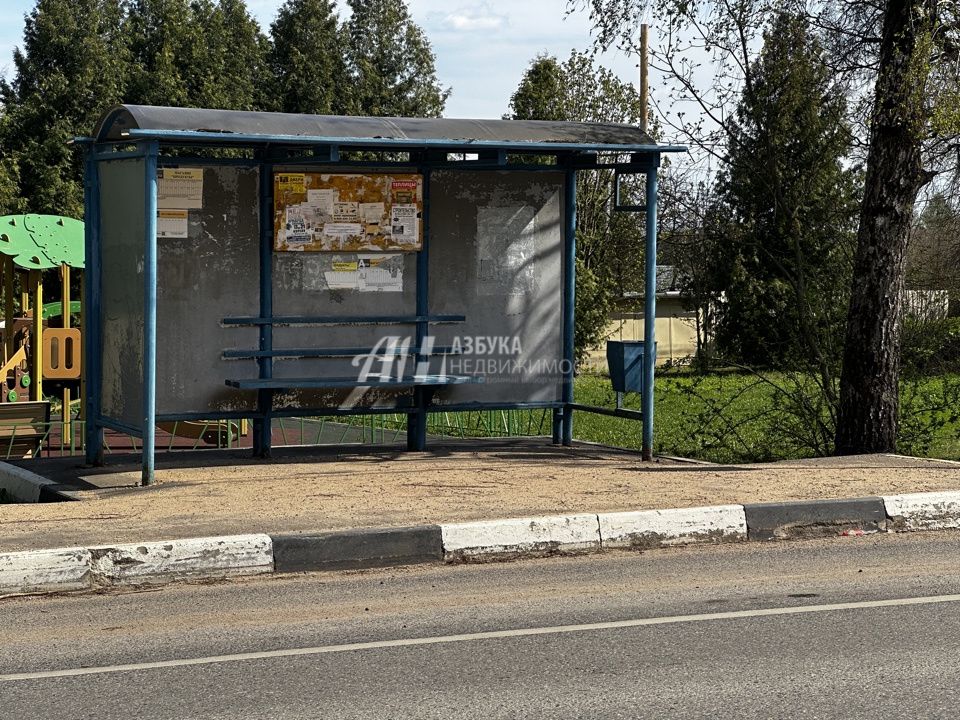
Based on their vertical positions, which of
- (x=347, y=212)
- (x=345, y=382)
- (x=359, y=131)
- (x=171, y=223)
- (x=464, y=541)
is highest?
(x=359, y=131)

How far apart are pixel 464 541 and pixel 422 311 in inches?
165

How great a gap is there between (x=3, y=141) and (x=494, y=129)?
34132 millimetres

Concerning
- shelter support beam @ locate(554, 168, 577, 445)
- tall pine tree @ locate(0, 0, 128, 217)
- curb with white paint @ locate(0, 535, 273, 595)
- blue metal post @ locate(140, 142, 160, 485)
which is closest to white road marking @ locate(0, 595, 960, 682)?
curb with white paint @ locate(0, 535, 273, 595)

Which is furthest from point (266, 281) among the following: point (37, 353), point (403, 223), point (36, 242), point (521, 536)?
point (36, 242)

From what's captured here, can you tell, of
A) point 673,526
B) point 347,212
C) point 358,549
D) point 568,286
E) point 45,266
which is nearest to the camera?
point 358,549

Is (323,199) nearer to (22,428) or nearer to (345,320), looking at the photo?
(345,320)

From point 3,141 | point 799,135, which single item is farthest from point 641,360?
point 3,141

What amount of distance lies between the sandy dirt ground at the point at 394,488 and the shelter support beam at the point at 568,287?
43 cm

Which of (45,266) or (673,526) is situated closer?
(673,526)

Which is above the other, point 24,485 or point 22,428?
point 22,428

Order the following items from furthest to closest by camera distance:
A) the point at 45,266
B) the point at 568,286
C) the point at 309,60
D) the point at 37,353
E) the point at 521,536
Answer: the point at 309,60, the point at 45,266, the point at 37,353, the point at 568,286, the point at 521,536

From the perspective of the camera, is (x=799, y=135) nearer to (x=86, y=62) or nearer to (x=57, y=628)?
(x=57, y=628)

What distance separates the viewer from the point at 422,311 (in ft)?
40.5

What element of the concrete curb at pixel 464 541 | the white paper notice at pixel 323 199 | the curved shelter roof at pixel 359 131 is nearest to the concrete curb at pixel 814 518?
the concrete curb at pixel 464 541
